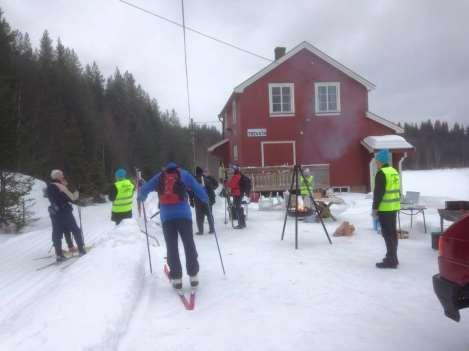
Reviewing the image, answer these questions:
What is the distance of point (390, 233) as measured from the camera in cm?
640

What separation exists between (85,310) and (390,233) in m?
4.54

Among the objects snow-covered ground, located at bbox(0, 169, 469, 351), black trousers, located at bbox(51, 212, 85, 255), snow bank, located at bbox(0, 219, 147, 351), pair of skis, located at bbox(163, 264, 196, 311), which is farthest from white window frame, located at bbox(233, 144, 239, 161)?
pair of skis, located at bbox(163, 264, 196, 311)

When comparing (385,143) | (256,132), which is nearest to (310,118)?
(256,132)

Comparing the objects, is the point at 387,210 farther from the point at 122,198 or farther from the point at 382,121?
the point at 382,121

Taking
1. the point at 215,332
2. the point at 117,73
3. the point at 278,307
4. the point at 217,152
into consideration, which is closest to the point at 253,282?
the point at 278,307

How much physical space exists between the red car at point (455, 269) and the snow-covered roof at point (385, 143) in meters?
18.0

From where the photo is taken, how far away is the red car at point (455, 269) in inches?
128

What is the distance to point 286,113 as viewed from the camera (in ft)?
72.1

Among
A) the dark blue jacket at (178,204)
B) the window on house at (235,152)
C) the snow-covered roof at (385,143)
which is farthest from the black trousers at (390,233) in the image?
the window on house at (235,152)

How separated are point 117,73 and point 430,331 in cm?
7570

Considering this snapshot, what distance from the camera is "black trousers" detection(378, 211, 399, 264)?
6406 millimetres

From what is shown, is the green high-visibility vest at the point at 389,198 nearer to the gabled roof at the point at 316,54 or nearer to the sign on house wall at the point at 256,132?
the sign on house wall at the point at 256,132

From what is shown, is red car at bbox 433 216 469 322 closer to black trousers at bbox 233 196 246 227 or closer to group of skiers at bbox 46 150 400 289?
group of skiers at bbox 46 150 400 289

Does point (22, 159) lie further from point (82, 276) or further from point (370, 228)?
point (370, 228)
